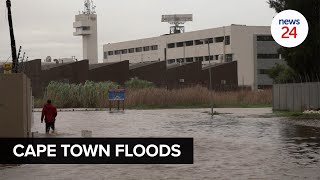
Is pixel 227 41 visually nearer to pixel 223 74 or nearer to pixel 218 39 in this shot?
pixel 218 39

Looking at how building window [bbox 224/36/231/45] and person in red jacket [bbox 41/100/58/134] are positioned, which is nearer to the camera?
person in red jacket [bbox 41/100/58/134]

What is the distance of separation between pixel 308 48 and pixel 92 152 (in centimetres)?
2457

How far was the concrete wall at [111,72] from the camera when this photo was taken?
9019 centimetres

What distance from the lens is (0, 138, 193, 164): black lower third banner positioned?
14.4 meters

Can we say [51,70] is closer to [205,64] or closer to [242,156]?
[205,64]

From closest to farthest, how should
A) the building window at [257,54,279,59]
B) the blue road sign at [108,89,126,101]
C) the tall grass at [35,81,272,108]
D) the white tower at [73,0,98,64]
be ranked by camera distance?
the blue road sign at [108,89,126,101]
the tall grass at [35,81,272,108]
the building window at [257,54,279,59]
the white tower at [73,0,98,64]

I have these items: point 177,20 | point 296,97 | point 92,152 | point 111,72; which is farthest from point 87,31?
point 92,152

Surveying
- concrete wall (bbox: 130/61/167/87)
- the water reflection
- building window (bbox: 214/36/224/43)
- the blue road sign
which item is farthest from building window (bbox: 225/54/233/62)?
the water reflection

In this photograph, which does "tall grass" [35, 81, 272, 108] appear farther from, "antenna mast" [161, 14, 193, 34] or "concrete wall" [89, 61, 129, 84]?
"antenna mast" [161, 14, 193, 34]

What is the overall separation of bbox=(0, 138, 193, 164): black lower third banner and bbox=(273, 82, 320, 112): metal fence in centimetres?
2148

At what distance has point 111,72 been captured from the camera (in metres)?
90.4

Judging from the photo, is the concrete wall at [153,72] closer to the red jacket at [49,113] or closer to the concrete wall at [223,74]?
the concrete wall at [223,74]

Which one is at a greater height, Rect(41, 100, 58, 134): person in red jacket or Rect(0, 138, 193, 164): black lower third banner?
Rect(41, 100, 58, 134): person in red jacket

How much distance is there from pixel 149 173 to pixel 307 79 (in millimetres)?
29385
